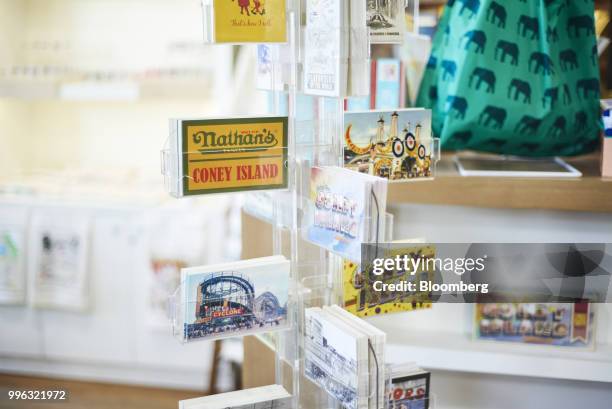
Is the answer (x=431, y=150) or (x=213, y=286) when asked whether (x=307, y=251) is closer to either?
(x=213, y=286)

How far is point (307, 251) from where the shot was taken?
1.49m

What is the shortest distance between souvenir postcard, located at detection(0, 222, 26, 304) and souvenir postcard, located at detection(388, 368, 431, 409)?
2485 millimetres

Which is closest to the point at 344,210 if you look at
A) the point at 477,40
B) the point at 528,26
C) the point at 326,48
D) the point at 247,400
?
the point at 326,48

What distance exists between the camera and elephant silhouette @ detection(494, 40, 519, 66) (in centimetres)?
181

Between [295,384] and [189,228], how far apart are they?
189 centimetres

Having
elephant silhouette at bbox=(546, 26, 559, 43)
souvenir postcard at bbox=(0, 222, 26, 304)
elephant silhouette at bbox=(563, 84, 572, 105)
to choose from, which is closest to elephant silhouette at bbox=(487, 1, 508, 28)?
elephant silhouette at bbox=(546, 26, 559, 43)

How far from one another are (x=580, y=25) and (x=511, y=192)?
49cm

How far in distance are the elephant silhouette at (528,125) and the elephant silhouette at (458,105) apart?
14 centimetres

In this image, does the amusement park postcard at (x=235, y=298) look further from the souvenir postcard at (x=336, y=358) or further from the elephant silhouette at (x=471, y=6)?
the elephant silhouette at (x=471, y=6)

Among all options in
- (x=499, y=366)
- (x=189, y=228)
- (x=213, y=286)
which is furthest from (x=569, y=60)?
(x=189, y=228)

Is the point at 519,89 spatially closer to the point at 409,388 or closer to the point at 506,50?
the point at 506,50

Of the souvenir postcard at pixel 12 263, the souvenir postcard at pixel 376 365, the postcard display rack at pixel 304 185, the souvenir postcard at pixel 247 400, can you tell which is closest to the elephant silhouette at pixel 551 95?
the postcard display rack at pixel 304 185

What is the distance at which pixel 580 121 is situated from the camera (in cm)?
189

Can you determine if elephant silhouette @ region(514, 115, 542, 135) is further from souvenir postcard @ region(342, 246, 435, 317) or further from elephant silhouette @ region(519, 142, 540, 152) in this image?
souvenir postcard @ region(342, 246, 435, 317)
